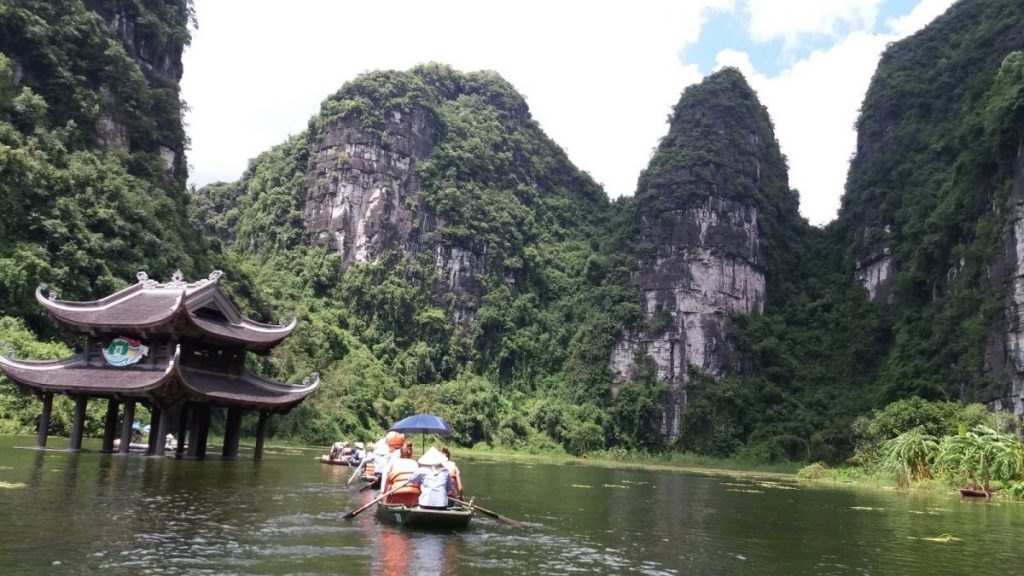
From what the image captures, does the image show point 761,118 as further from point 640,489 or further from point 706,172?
point 640,489

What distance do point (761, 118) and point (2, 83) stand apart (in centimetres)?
8143

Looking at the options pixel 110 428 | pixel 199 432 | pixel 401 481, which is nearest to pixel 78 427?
pixel 110 428

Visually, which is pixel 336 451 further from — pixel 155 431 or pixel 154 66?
pixel 154 66

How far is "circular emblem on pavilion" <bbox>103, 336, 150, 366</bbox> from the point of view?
21422mm

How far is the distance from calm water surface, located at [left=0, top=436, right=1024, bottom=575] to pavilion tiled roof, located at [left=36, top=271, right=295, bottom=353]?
3.52 metres

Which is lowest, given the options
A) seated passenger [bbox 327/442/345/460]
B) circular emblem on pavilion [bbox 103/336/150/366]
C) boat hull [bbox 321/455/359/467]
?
boat hull [bbox 321/455/359/467]

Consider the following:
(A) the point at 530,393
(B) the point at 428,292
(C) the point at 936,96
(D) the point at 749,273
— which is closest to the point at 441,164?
(B) the point at 428,292

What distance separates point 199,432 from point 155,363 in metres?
2.52

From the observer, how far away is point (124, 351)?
21.5 m

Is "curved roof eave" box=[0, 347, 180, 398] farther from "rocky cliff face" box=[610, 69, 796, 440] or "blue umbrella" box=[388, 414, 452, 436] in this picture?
"rocky cliff face" box=[610, 69, 796, 440]

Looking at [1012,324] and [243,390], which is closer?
[243,390]

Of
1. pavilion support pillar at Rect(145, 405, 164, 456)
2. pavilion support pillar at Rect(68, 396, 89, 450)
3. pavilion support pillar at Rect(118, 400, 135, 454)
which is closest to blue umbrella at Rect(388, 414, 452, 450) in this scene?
pavilion support pillar at Rect(145, 405, 164, 456)

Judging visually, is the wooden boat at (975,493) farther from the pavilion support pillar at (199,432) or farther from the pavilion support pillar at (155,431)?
the pavilion support pillar at (155,431)

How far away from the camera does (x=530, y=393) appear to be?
273 feet
